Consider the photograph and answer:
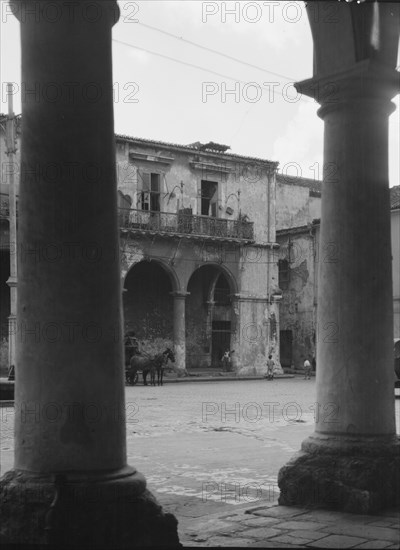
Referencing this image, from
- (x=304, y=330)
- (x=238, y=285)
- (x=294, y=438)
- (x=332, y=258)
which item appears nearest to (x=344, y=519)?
(x=332, y=258)

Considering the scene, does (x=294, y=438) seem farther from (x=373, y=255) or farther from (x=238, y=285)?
(x=238, y=285)

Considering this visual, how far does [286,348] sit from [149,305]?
7791mm

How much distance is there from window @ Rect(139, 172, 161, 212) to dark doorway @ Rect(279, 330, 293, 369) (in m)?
9.84

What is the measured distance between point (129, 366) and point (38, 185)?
2112 cm

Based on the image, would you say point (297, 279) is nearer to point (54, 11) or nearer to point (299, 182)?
point (299, 182)

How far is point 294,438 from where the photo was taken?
1032 centimetres

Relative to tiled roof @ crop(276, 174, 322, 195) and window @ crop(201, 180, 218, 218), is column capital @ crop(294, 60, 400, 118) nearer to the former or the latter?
window @ crop(201, 180, 218, 218)

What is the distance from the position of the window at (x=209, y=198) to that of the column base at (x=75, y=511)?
27451 millimetres

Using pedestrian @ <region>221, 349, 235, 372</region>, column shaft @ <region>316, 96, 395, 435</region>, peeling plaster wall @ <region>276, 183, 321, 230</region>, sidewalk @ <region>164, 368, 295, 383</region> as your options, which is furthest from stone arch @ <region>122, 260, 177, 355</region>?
column shaft @ <region>316, 96, 395, 435</region>

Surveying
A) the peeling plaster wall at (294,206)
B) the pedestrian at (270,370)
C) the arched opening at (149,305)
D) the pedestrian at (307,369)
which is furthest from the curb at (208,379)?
the peeling plaster wall at (294,206)

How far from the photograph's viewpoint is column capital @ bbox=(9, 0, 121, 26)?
3820 millimetres

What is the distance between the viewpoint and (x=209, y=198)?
3108cm

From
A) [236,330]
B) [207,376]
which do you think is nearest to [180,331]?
[207,376]

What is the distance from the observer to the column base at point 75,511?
3564 millimetres
